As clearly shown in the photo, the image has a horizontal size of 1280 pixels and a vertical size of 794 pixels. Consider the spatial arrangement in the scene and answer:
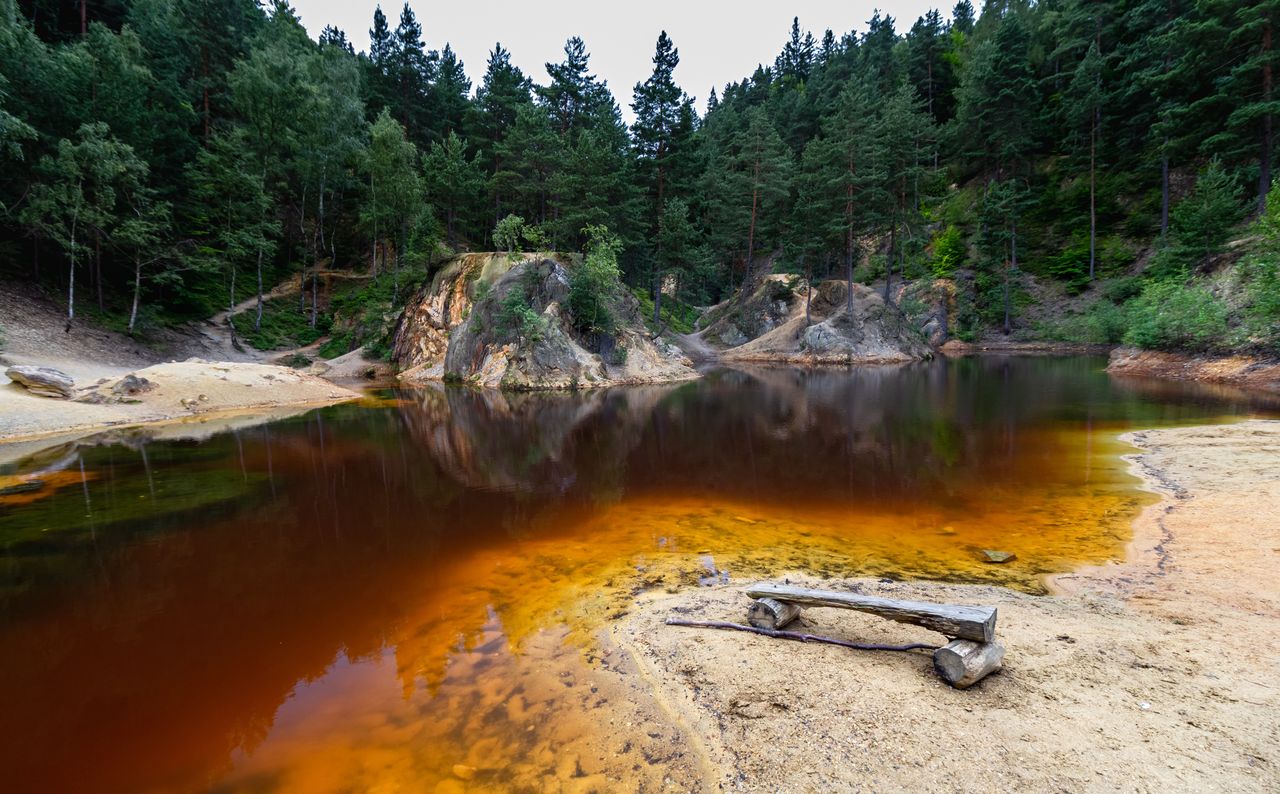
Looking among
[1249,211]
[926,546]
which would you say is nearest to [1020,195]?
[1249,211]

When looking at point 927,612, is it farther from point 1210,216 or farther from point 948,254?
point 948,254

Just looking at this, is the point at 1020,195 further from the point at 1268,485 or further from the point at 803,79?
the point at 803,79

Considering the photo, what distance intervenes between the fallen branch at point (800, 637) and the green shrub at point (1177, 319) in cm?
3171

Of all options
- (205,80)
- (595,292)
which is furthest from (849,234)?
(205,80)

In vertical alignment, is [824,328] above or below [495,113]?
below

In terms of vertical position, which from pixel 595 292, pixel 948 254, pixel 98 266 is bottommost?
pixel 595 292

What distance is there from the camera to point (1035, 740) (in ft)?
11.7

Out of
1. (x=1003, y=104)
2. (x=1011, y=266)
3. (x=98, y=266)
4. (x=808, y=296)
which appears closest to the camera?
(x=98, y=266)

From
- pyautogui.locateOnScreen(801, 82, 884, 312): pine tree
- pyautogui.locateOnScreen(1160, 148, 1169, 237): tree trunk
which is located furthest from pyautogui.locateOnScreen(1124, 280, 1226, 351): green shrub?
pyautogui.locateOnScreen(801, 82, 884, 312): pine tree

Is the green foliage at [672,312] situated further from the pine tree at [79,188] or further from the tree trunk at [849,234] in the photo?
the pine tree at [79,188]

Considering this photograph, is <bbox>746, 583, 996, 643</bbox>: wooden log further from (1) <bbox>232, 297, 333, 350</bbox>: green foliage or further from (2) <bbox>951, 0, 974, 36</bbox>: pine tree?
(2) <bbox>951, 0, 974, 36</bbox>: pine tree

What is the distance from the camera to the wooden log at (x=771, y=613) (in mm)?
5223

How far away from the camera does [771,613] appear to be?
5.25 meters

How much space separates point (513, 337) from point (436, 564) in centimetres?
2468
